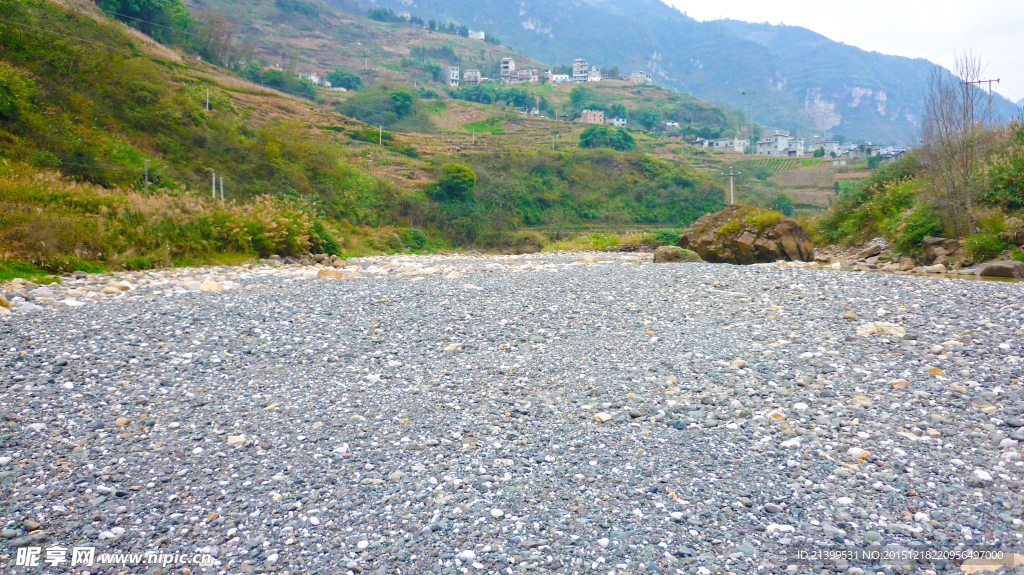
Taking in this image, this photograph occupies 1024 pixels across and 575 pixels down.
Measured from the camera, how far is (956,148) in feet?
39.9

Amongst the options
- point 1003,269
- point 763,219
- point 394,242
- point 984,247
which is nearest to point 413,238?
point 394,242

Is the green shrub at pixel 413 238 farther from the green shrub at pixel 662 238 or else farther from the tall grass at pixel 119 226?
the tall grass at pixel 119 226

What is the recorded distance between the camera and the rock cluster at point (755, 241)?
13.9m

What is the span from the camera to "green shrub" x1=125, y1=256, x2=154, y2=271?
9.98m

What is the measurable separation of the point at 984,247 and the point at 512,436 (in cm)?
1297

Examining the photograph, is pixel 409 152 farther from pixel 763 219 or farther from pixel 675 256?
pixel 763 219

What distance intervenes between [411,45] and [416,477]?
161331mm

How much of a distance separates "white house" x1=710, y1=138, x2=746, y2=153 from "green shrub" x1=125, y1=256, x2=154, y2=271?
88.3 m

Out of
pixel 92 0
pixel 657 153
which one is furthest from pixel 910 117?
pixel 92 0

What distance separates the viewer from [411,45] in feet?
476

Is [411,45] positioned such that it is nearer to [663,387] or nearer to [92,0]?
[92,0]

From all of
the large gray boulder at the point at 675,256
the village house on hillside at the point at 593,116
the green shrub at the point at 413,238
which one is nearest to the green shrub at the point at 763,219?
the large gray boulder at the point at 675,256

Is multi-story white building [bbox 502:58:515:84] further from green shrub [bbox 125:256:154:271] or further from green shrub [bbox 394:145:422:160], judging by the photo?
green shrub [bbox 125:256:154:271]

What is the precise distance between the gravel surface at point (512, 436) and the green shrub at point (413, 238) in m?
23.6
